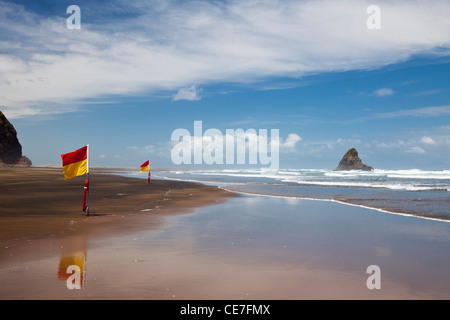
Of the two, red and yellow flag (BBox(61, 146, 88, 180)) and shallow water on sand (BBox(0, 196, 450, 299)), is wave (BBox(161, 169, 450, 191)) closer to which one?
shallow water on sand (BBox(0, 196, 450, 299))

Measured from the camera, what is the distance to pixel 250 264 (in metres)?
7.69

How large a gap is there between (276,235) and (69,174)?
8.96 m

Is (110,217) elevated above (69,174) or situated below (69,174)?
below

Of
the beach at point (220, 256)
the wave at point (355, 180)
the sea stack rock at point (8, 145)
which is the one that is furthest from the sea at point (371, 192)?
the sea stack rock at point (8, 145)

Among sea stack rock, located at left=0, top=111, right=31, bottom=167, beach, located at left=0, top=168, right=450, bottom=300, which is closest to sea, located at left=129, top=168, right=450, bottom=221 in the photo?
beach, located at left=0, top=168, right=450, bottom=300

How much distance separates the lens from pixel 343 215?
15.8 m

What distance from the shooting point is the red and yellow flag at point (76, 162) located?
1457cm

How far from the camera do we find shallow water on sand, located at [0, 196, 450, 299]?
598cm

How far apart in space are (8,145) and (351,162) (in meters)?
133
